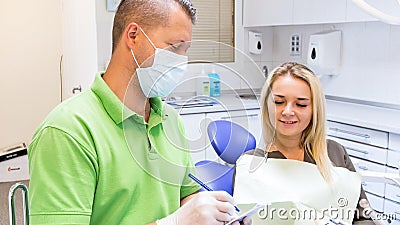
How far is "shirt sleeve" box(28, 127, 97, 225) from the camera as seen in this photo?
92cm

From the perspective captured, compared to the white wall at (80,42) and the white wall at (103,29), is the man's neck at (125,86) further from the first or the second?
the white wall at (103,29)

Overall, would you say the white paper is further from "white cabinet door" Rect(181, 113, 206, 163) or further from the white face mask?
the white face mask

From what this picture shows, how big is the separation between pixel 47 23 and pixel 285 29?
2.31m

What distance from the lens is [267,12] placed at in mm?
3842

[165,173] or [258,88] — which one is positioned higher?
[258,88]

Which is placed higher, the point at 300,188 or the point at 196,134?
the point at 196,134

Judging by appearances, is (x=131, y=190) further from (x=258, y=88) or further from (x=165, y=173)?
(x=258, y=88)

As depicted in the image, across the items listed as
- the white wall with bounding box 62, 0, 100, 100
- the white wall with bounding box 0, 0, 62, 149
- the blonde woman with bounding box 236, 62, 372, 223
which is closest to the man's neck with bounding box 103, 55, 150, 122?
the blonde woman with bounding box 236, 62, 372, 223

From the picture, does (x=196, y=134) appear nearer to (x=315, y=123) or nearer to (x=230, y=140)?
(x=230, y=140)

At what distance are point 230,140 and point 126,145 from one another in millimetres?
237

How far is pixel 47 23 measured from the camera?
14.8 feet

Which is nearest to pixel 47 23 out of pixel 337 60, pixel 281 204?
pixel 337 60

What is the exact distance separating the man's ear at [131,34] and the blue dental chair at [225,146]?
27 centimetres

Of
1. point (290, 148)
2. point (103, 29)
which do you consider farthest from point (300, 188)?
point (103, 29)
